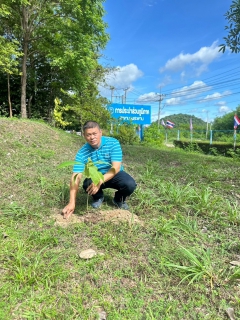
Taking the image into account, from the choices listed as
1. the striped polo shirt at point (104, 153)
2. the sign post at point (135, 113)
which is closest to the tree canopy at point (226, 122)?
the sign post at point (135, 113)

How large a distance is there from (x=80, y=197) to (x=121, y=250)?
3.47ft

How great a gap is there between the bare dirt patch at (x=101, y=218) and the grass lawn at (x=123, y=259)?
3 centimetres

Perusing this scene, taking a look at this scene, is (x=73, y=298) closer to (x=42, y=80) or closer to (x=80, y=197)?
(x=80, y=197)

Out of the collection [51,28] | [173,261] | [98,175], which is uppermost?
[51,28]

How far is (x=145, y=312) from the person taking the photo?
117 cm

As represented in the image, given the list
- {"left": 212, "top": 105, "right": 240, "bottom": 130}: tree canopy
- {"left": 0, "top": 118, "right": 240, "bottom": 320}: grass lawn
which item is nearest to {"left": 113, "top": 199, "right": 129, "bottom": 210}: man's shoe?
{"left": 0, "top": 118, "right": 240, "bottom": 320}: grass lawn

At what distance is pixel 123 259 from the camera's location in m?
1.54

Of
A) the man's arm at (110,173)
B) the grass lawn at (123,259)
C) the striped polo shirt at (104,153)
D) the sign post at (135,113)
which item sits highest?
the sign post at (135,113)

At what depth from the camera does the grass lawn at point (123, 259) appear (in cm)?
119

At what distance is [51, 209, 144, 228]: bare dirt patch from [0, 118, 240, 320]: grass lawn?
3 cm

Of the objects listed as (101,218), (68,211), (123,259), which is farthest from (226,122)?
(123,259)

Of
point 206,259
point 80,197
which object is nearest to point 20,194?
point 80,197

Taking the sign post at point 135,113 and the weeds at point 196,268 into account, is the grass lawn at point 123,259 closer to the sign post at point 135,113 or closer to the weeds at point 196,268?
the weeds at point 196,268

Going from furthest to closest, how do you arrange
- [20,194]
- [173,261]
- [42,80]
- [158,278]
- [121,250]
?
[42,80], [20,194], [121,250], [173,261], [158,278]
